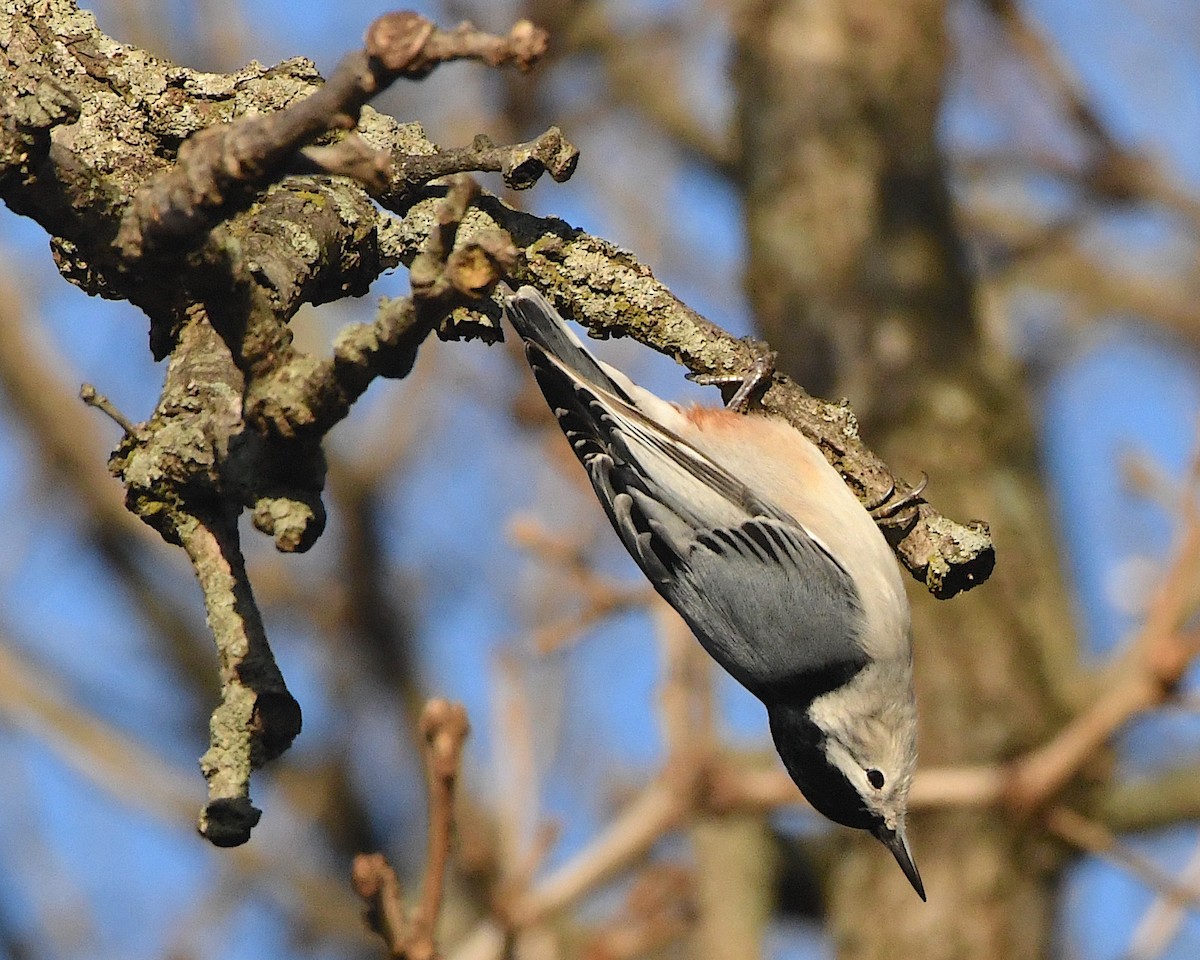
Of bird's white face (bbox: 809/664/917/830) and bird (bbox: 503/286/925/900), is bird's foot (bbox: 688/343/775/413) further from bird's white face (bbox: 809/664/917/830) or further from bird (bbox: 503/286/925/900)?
bird's white face (bbox: 809/664/917/830)

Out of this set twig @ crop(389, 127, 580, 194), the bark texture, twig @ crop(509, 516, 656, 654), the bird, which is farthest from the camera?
the bark texture

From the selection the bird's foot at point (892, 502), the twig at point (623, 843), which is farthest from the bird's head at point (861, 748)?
the bird's foot at point (892, 502)

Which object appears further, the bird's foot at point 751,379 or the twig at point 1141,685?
the twig at point 1141,685

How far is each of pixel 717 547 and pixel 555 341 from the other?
20.6 inches

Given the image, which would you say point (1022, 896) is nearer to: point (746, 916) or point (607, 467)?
point (746, 916)

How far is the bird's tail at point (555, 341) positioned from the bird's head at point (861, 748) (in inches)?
29.5

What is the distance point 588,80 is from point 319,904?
3877 millimetres

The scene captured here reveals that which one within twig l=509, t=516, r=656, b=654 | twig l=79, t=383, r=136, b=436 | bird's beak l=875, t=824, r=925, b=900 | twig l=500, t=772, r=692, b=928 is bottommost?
twig l=500, t=772, r=692, b=928

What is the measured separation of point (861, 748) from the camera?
3.00m

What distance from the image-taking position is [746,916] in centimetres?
495

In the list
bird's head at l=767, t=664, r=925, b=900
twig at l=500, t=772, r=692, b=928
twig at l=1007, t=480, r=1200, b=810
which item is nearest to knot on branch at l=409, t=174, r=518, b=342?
bird's head at l=767, t=664, r=925, b=900

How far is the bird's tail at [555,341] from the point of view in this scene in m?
2.53

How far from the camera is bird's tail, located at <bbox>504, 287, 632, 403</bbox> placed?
253 centimetres

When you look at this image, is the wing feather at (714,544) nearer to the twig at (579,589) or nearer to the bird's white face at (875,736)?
the bird's white face at (875,736)
